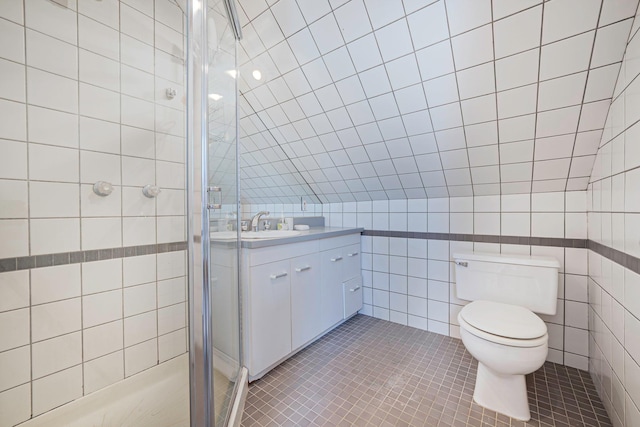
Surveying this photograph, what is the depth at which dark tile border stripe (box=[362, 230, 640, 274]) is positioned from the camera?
3.40 ft

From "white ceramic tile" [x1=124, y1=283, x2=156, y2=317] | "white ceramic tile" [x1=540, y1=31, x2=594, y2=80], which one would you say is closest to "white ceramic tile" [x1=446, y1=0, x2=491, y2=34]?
"white ceramic tile" [x1=540, y1=31, x2=594, y2=80]

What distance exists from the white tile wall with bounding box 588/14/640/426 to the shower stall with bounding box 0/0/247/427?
60.7 inches

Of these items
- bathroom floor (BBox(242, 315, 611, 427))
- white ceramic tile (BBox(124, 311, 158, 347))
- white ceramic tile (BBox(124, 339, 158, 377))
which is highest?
white ceramic tile (BBox(124, 311, 158, 347))

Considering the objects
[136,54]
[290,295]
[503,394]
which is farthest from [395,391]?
[136,54]

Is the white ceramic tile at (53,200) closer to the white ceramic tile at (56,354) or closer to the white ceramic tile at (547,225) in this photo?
the white ceramic tile at (56,354)

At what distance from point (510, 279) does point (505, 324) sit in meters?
0.43

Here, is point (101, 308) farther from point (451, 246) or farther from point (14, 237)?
point (451, 246)

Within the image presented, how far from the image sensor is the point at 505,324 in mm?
1256

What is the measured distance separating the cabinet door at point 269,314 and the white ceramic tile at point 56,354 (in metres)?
0.76

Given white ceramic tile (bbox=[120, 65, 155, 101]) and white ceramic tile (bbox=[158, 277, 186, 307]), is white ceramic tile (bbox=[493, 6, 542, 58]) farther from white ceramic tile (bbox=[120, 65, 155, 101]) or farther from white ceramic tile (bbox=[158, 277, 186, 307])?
white ceramic tile (bbox=[158, 277, 186, 307])

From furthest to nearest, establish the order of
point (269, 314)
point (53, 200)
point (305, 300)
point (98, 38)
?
point (305, 300), point (269, 314), point (98, 38), point (53, 200)

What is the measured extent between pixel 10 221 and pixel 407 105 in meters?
1.89

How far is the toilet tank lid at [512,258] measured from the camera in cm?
148

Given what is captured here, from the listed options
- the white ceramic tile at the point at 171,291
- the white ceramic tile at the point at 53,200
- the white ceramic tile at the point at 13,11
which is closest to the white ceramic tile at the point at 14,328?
the white ceramic tile at the point at 53,200
